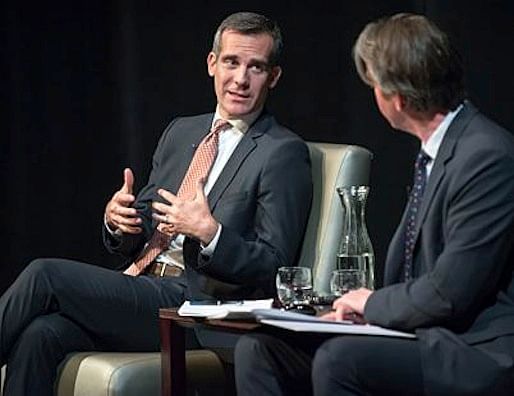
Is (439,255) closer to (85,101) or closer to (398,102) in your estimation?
(398,102)

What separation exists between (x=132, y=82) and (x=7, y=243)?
Answer: 72cm

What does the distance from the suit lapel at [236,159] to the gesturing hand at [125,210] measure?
0.70 ft

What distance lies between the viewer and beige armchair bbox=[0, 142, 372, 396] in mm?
3223

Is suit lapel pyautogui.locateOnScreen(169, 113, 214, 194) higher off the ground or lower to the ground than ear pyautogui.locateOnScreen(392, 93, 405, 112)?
lower

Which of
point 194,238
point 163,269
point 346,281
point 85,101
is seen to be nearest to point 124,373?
point 194,238

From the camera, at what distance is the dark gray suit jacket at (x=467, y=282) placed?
2.54m

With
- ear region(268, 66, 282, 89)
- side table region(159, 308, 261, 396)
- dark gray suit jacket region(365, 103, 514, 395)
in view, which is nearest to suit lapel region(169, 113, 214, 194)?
ear region(268, 66, 282, 89)

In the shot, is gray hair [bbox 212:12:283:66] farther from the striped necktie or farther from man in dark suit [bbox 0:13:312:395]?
the striped necktie

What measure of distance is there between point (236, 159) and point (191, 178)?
0.16 meters

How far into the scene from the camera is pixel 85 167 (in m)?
4.65

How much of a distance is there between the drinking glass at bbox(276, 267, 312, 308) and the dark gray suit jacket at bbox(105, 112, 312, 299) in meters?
0.28

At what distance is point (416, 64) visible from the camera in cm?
264

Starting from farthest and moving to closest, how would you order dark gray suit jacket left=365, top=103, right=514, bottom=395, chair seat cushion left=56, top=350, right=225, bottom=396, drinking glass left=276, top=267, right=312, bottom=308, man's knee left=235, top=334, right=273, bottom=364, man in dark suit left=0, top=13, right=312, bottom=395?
man in dark suit left=0, top=13, right=312, bottom=395 < chair seat cushion left=56, top=350, right=225, bottom=396 < drinking glass left=276, top=267, right=312, bottom=308 < man's knee left=235, top=334, right=273, bottom=364 < dark gray suit jacket left=365, top=103, right=514, bottom=395

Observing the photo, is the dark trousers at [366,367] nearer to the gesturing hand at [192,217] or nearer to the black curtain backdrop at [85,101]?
the gesturing hand at [192,217]
